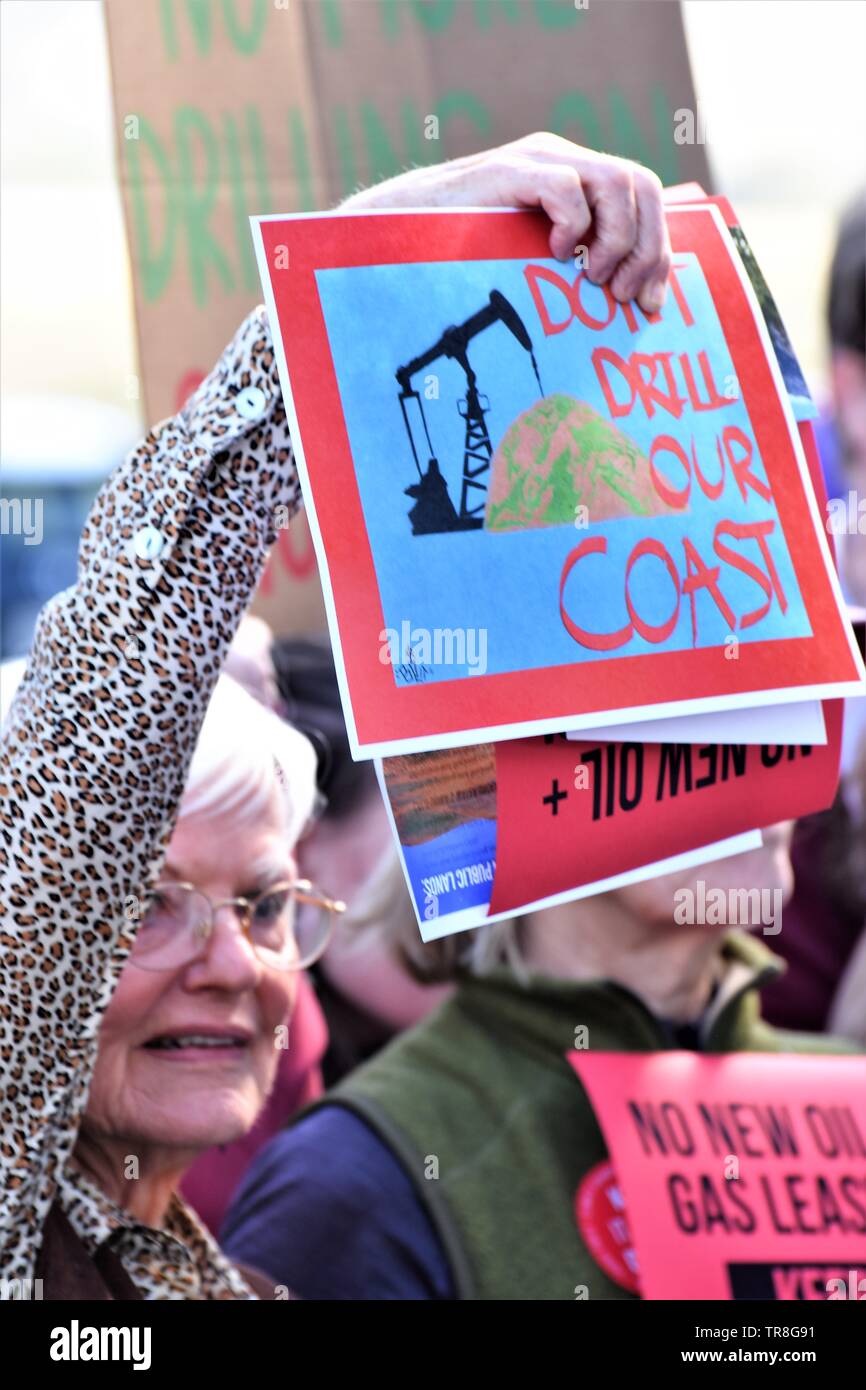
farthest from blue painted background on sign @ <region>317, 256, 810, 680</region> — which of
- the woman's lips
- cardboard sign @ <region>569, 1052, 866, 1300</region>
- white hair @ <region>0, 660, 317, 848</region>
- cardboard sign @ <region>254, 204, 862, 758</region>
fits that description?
cardboard sign @ <region>569, 1052, 866, 1300</region>

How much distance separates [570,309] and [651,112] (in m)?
0.97

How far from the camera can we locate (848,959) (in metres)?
2.01

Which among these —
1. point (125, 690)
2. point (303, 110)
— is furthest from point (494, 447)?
point (303, 110)

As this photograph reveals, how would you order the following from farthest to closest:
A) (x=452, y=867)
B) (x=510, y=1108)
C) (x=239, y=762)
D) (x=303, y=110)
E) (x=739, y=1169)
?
(x=303, y=110) → (x=510, y=1108) → (x=739, y=1169) → (x=239, y=762) → (x=452, y=867)

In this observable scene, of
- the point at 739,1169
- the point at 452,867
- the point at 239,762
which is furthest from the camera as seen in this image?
the point at 739,1169

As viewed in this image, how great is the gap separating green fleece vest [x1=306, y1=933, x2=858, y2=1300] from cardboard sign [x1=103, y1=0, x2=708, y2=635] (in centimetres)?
50

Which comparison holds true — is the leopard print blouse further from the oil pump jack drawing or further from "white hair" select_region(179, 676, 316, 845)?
"white hair" select_region(179, 676, 316, 845)

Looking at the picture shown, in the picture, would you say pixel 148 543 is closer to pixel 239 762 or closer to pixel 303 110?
pixel 239 762

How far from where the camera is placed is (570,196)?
79 cm

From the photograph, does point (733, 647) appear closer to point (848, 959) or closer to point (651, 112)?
point (651, 112)

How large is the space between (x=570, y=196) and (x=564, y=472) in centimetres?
14

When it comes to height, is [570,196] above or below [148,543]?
above

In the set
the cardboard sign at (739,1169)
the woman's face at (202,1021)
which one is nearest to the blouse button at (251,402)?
the woman's face at (202,1021)
